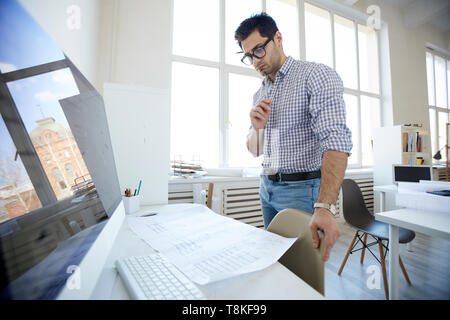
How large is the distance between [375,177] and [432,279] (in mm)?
2165

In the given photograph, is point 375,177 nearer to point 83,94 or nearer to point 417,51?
point 417,51

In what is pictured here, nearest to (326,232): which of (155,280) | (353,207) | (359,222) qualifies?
(155,280)

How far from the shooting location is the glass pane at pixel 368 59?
432 cm

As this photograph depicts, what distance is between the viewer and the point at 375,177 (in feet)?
11.4

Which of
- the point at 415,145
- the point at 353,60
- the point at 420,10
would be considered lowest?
the point at 415,145

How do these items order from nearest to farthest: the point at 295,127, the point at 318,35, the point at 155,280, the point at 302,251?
the point at 155,280
the point at 302,251
the point at 295,127
the point at 318,35

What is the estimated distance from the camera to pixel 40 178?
298 mm

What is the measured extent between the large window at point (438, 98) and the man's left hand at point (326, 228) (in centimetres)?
682

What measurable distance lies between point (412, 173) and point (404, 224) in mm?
1784

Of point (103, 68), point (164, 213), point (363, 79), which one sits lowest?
point (164, 213)

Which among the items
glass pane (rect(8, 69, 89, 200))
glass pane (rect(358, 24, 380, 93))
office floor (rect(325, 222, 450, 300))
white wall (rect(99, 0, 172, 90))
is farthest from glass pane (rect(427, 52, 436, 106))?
glass pane (rect(8, 69, 89, 200))

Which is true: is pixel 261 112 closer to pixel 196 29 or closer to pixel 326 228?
pixel 326 228

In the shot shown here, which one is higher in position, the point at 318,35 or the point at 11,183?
the point at 318,35

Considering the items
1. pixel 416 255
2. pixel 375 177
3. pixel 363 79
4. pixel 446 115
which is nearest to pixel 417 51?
pixel 363 79
